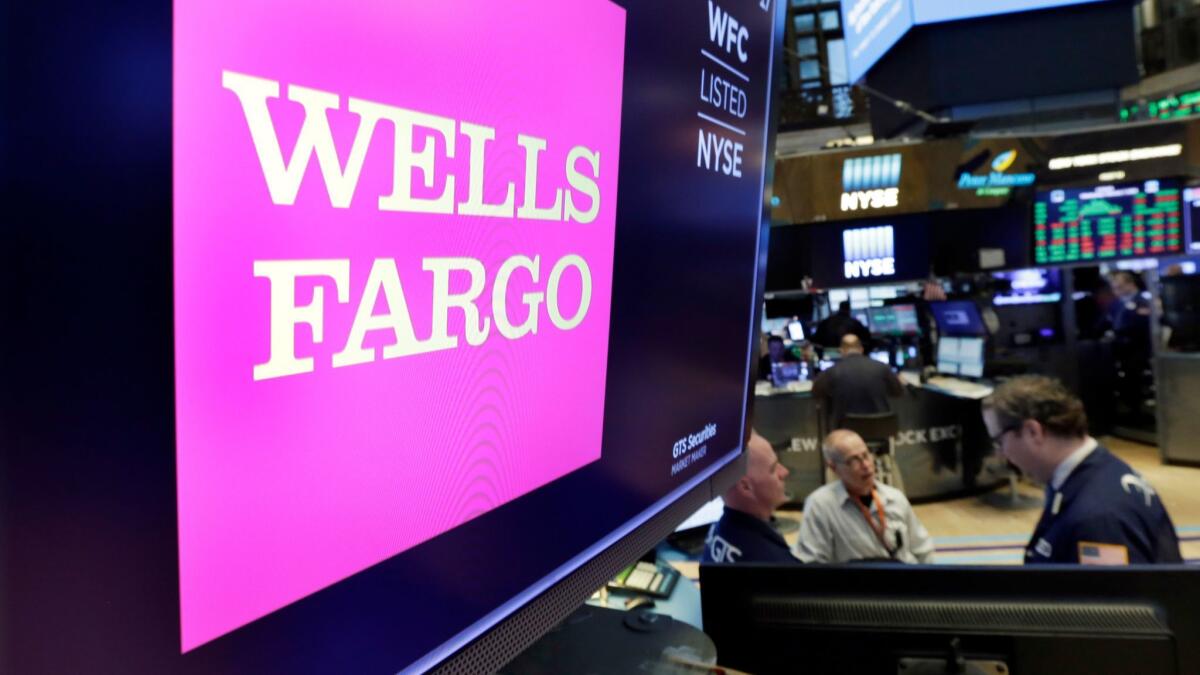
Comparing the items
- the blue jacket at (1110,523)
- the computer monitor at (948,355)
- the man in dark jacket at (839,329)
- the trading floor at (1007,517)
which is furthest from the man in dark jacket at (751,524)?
the computer monitor at (948,355)

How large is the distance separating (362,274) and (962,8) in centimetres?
458

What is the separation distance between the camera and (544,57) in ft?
2.64

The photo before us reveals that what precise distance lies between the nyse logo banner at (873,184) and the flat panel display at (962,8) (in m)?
2.87

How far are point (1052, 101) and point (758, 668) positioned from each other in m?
4.70

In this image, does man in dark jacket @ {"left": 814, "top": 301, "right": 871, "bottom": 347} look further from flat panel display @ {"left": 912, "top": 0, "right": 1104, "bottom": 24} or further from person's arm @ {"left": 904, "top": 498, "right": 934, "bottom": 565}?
person's arm @ {"left": 904, "top": 498, "right": 934, "bottom": 565}

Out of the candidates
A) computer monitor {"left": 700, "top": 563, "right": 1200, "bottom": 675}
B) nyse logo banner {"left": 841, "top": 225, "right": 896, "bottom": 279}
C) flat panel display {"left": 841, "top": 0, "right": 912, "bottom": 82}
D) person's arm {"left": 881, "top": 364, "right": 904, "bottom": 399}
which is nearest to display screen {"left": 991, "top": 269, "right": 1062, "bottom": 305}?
nyse logo banner {"left": 841, "top": 225, "right": 896, "bottom": 279}

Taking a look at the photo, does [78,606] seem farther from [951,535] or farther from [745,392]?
[951,535]

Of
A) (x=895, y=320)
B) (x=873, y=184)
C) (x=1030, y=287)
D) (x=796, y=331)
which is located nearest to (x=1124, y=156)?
(x=1030, y=287)

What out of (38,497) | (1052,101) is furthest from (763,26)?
(1052,101)

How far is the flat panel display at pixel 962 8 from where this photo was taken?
4.15 m

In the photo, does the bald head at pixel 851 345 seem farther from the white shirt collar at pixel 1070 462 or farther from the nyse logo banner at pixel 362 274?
the nyse logo banner at pixel 362 274

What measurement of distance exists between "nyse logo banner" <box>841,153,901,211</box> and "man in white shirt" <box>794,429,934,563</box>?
4.34 metres

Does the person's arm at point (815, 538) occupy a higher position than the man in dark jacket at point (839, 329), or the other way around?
the man in dark jacket at point (839, 329)

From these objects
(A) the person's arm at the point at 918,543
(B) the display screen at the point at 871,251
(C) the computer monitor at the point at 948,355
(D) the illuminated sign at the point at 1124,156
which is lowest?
(A) the person's arm at the point at 918,543
